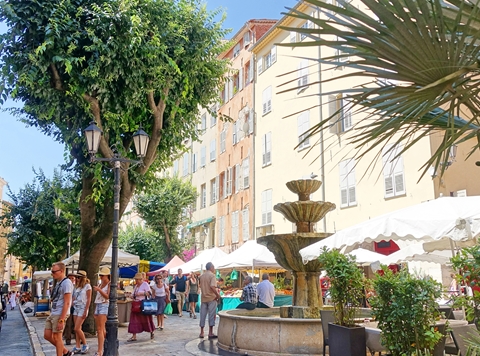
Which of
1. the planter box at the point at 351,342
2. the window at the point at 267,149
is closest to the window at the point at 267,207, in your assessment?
the window at the point at 267,149

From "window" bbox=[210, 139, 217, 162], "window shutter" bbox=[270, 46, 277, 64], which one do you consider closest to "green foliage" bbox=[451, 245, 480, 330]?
"window shutter" bbox=[270, 46, 277, 64]

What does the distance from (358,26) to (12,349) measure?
1384 centimetres

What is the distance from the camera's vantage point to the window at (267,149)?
97.2 feet

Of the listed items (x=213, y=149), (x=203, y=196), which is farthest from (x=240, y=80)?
(x=203, y=196)

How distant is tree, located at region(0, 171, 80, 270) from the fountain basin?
23680 mm

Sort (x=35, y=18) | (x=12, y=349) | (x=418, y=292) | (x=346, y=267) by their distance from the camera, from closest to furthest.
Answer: (x=418, y=292) < (x=346, y=267) < (x=35, y=18) < (x=12, y=349)

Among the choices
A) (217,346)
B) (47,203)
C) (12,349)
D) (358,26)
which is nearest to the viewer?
(358,26)

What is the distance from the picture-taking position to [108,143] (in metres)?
13.6

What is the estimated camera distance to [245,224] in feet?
105

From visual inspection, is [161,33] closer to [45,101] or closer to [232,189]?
[45,101]

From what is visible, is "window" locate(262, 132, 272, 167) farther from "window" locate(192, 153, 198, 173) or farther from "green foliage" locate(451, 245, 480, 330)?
"green foliage" locate(451, 245, 480, 330)

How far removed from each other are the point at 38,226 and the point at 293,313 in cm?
2613

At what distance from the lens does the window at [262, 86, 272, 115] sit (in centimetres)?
3023

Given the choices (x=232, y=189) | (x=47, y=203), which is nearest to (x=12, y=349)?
(x=47, y=203)
